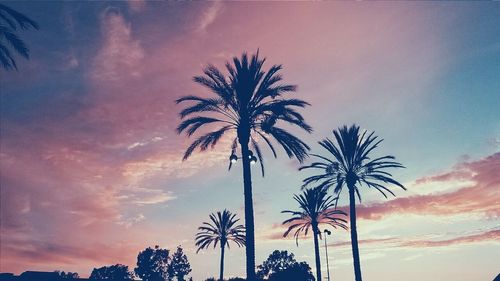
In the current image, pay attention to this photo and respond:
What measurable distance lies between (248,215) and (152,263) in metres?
95.1

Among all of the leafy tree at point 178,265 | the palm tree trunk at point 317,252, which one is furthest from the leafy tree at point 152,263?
the palm tree trunk at point 317,252

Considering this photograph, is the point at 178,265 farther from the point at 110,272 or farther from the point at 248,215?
the point at 248,215

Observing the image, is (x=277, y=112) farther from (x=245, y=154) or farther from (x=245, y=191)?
(x=245, y=191)

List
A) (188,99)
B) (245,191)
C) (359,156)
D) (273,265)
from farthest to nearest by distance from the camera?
(273,265)
(359,156)
(188,99)
(245,191)

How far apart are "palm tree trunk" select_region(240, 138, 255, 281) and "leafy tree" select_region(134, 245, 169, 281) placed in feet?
304

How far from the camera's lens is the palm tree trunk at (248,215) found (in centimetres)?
2012

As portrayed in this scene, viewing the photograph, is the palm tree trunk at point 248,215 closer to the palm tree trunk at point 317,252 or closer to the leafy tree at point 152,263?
the palm tree trunk at point 317,252

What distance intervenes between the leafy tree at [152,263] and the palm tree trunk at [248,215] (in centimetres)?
9280

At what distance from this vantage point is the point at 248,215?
824 inches

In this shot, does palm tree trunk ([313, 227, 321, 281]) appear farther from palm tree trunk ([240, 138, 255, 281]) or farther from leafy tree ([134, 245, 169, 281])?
leafy tree ([134, 245, 169, 281])

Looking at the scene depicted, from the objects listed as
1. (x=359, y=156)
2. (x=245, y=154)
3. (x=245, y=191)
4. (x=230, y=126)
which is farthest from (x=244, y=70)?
(x=359, y=156)

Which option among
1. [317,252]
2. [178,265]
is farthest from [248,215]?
[178,265]

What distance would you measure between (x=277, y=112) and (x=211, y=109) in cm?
414

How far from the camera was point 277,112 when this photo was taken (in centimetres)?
2291
